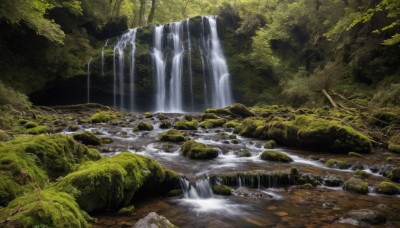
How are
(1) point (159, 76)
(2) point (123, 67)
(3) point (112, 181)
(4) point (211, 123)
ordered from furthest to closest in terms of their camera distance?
(1) point (159, 76) < (2) point (123, 67) < (4) point (211, 123) < (3) point (112, 181)

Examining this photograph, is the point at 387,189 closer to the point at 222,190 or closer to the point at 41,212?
the point at 222,190

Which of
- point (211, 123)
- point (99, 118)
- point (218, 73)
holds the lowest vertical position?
point (211, 123)

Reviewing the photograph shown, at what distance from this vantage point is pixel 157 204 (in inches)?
230

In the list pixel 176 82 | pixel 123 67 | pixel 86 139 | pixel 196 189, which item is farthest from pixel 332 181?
pixel 123 67

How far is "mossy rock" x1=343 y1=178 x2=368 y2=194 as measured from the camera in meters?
6.97

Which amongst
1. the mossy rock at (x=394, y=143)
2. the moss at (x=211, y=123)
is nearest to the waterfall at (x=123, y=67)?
the moss at (x=211, y=123)

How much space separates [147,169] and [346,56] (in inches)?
812

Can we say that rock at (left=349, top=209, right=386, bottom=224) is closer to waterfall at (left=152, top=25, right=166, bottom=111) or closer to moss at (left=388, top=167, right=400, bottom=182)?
moss at (left=388, top=167, right=400, bottom=182)

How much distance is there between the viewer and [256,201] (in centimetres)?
639

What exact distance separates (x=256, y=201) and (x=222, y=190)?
75 centimetres

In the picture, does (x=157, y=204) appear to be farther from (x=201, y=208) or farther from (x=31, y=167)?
(x=31, y=167)

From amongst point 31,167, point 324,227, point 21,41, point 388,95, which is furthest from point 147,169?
point 21,41

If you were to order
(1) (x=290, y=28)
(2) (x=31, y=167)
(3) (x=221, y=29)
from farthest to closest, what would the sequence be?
(3) (x=221, y=29) < (1) (x=290, y=28) < (2) (x=31, y=167)

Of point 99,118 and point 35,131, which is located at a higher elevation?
point 99,118
